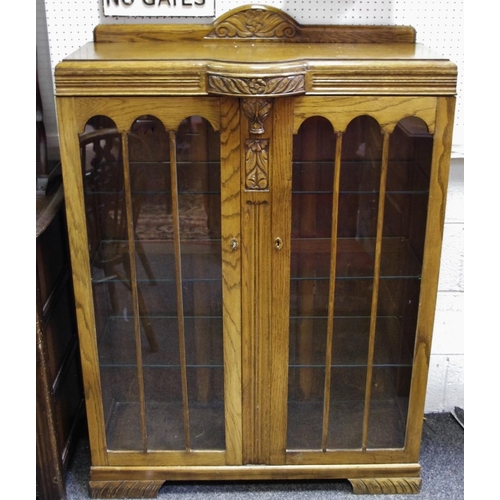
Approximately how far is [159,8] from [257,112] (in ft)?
1.60

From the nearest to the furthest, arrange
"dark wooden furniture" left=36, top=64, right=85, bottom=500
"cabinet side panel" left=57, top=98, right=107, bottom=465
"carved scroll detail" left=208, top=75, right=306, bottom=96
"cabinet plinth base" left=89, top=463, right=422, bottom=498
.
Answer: "carved scroll detail" left=208, top=75, right=306, bottom=96 < "cabinet side panel" left=57, top=98, right=107, bottom=465 < "dark wooden furniture" left=36, top=64, right=85, bottom=500 < "cabinet plinth base" left=89, top=463, right=422, bottom=498

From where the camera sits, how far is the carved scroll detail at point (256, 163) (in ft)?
4.83

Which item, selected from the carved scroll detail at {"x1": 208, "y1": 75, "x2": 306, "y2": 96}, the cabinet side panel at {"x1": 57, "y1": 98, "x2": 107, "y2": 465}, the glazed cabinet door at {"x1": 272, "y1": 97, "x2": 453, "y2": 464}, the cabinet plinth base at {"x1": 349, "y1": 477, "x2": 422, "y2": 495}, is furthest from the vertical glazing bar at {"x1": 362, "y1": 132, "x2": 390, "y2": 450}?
the cabinet side panel at {"x1": 57, "y1": 98, "x2": 107, "y2": 465}

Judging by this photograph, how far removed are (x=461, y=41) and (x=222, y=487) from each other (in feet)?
4.34

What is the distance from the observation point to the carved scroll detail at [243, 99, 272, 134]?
4.66 ft

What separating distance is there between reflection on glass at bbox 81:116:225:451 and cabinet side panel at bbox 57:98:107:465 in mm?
24

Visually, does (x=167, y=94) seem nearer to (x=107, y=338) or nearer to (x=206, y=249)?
(x=206, y=249)

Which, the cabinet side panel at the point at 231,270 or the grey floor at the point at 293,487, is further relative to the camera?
the grey floor at the point at 293,487

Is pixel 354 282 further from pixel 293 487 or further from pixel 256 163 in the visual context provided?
pixel 293 487

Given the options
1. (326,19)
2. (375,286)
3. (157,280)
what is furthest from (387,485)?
(326,19)

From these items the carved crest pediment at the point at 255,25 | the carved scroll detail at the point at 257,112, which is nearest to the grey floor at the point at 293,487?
the carved scroll detail at the point at 257,112

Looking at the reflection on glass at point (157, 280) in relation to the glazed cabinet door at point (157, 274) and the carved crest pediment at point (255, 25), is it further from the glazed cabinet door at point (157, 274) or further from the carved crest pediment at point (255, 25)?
the carved crest pediment at point (255, 25)

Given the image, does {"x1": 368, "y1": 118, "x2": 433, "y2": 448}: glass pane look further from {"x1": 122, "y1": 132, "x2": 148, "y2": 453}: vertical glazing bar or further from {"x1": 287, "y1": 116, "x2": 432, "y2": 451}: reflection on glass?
{"x1": 122, "y1": 132, "x2": 148, "y2": 453}: vertical glazing bar

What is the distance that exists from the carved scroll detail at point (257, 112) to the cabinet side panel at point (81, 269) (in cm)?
37
